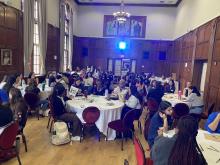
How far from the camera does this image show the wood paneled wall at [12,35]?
7375 mm

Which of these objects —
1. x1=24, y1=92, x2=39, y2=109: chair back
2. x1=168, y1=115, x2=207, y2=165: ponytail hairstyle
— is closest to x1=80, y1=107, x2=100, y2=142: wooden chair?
x1=24, y1=92, x2=39, y2=109: chair back

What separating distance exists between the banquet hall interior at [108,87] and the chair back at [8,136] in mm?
18

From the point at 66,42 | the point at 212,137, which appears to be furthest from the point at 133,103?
the point at 66,42

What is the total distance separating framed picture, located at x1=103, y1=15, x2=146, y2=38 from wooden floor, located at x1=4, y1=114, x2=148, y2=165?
13553mm

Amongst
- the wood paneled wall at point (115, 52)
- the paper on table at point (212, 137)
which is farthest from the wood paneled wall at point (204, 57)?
the wood paneled wall at point (115, 52)

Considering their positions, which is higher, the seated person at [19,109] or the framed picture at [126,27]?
the framed picture at [126,27]

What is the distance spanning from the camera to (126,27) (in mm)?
17859

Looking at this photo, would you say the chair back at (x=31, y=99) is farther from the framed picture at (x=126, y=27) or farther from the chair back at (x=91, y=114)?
the framed picture at (x=126, y=27)

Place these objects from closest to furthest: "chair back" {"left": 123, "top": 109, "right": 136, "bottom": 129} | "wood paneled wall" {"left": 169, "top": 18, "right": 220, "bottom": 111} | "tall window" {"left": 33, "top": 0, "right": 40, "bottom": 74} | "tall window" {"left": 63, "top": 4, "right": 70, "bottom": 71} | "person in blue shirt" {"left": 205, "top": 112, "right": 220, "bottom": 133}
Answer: "person in blue shirt" {"left": 205, "top": 112, "right": 220, "bottom": 133} → "chair back" {"left": 123, "top": 109, "right": 136, "bottom": 129} → "wood paneled wall" {"left": 169, "top": 18, "right": 220, "bottom": 111} → "tall window" {"left": 33, "top": 0, "right": 40, "bottom": 74} → "tall window" {"left": 63, "top": 4, "right": 70, "bottom": 71}

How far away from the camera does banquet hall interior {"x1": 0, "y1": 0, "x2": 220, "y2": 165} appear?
354 centimetres

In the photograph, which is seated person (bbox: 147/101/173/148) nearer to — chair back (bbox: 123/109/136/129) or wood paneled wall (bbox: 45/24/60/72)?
chair back (bbox: 123/109/136/129)

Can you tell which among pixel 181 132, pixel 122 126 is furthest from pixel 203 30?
pixel 181 132

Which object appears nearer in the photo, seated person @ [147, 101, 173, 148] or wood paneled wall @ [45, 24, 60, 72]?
seated person @ [147, 101, 173, 148]

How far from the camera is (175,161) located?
213 centimetres
